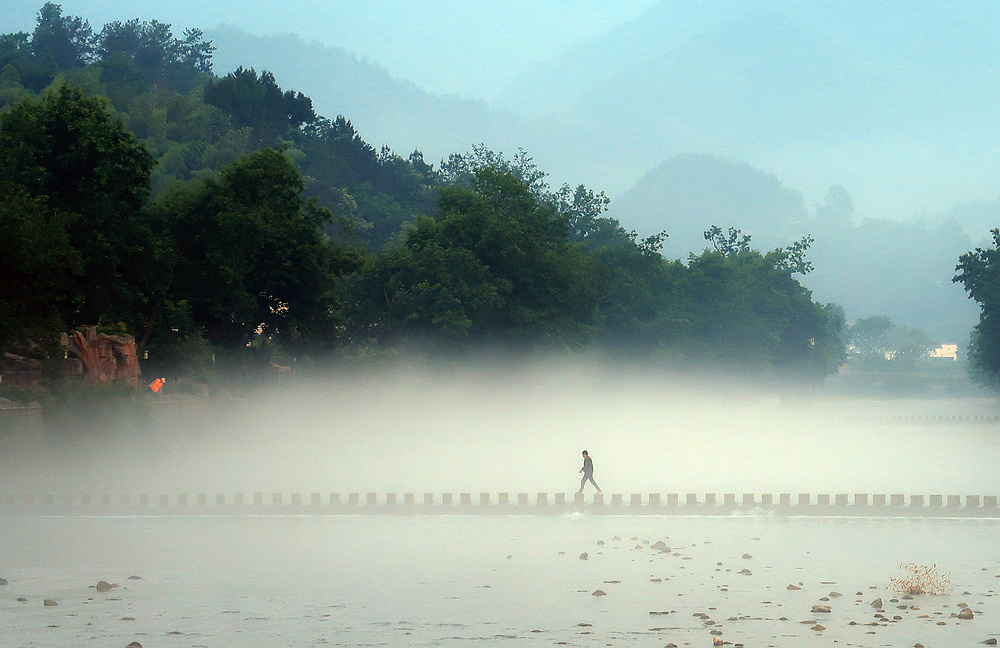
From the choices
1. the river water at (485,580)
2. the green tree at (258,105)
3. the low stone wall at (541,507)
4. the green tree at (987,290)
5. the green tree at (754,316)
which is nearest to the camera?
the river water at (485,580)

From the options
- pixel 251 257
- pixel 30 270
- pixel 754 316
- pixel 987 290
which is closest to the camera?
pixel 30 270

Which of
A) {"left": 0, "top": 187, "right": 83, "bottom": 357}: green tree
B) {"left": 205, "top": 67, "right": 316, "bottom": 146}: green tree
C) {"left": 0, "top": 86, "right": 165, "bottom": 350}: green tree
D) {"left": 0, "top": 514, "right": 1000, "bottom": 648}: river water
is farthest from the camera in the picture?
{"left": 205, "top": 67, "right": 316, "bottom": 146}: green tree

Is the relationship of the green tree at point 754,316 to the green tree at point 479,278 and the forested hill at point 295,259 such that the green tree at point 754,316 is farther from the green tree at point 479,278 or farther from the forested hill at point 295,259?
the green tree at point 479,278

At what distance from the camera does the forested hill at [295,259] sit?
5338 centimetres

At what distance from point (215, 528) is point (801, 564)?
683 inches

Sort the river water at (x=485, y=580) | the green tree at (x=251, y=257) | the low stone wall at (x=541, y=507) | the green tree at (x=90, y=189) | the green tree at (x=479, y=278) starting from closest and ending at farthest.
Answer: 1. the river water at (x=485, y=580)
2. the low stone wall at (x=541, y=507)
3. the green tree at (x=90, y=189)
4. the green tree at (x=251, y=257)
5. the green tree at (x=479, y=278)

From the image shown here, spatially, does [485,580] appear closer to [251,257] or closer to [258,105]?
[251,257]

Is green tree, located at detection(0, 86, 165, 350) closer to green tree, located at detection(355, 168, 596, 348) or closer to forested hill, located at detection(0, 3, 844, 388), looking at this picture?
forested hill, located at detection(0, 3, 844, 388)

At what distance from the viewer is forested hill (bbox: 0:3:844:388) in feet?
175

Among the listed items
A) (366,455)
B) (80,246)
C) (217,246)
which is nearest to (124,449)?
(80,246)

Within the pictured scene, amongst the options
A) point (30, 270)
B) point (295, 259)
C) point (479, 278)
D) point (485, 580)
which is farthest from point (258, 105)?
point (485, 580)

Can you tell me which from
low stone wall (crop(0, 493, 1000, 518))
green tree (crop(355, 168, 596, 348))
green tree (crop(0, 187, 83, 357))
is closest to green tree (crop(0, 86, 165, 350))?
green tree (crop(0, 187, 83, 357))

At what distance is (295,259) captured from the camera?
217ft

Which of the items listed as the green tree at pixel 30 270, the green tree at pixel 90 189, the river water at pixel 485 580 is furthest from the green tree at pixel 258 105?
the river water at pixel 485 580
